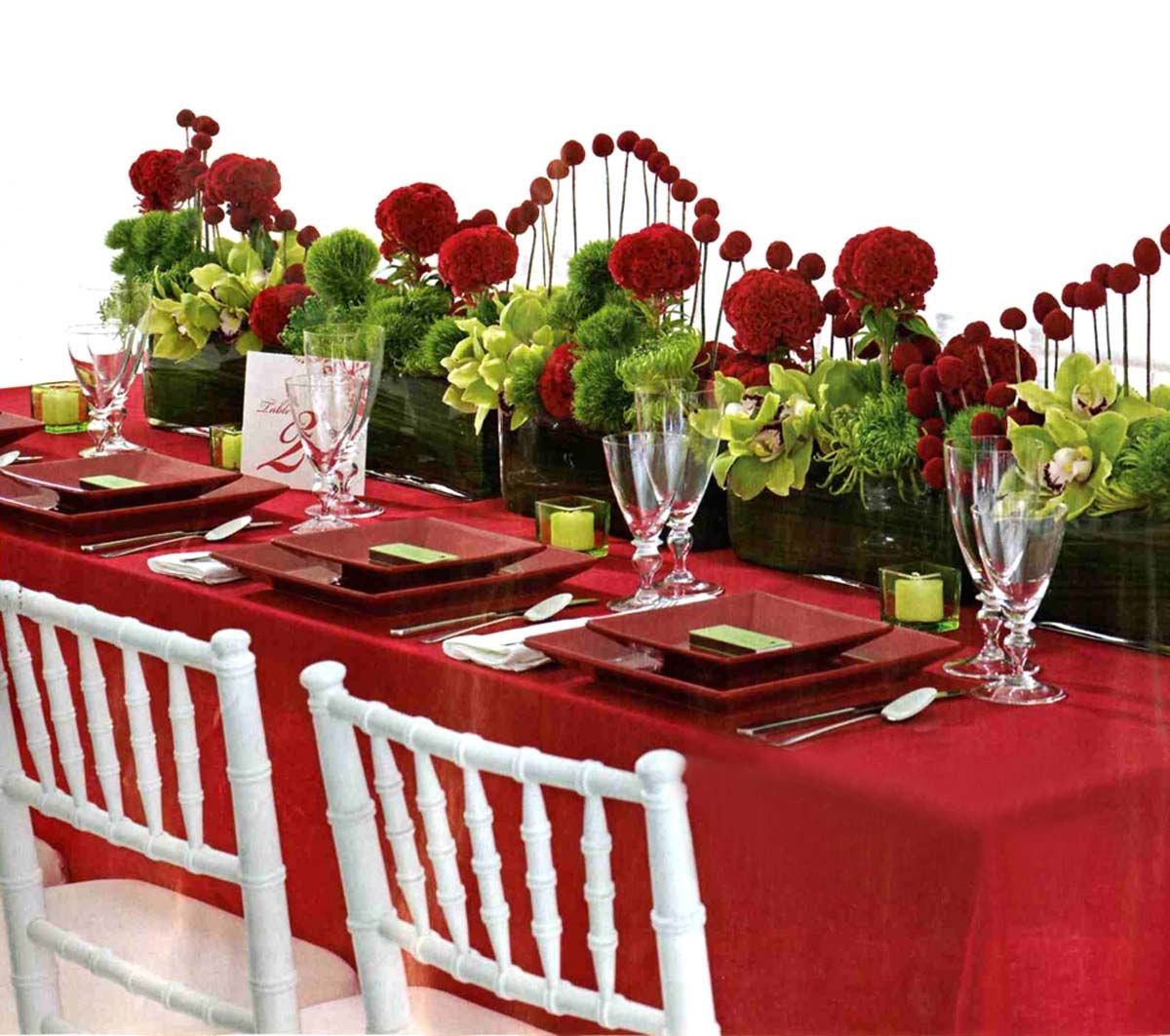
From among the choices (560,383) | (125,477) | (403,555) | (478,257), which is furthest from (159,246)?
(403,555)

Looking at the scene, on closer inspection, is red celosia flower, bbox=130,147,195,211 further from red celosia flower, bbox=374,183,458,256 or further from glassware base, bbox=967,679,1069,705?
glassware base, bbox=967,679,1069,705

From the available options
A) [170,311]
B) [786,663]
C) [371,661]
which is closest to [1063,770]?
[786,663]

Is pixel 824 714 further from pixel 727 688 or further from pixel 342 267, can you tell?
pixel 342 267

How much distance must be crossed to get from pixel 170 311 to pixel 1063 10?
4.25 feet

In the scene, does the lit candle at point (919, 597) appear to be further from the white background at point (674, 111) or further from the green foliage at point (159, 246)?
the green foliage at point (159, 246)

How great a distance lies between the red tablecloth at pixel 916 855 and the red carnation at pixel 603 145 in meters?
0.39

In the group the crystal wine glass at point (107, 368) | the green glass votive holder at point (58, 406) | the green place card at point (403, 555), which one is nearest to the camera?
the green place card at point (403, 555)

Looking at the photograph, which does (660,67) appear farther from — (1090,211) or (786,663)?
(786,663)

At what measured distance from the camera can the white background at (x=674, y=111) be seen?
1.15m

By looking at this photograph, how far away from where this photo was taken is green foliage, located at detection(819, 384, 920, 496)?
4.79 feet

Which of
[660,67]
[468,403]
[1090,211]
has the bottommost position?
[468,403]

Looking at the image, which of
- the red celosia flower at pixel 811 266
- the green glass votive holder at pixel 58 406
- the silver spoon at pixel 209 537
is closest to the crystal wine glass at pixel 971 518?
the red celosia flower at pixel 811 266

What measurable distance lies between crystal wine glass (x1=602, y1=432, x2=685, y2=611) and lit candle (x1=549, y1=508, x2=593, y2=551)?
16 centimetres

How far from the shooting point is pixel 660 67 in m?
1.30
